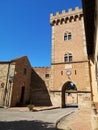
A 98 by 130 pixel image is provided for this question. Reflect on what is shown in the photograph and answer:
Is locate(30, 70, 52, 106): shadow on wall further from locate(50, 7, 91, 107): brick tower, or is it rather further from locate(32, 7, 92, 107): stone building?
locate(50, 7, 91, 107): brick tower

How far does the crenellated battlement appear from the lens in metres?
26.8

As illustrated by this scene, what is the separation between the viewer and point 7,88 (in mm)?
22219

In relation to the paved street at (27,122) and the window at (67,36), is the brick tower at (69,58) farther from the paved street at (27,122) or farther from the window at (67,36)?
the paved street at (27,122)

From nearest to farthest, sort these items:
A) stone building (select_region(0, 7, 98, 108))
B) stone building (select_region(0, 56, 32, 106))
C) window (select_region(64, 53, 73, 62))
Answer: stone building (select_region(0, 56, 32, 106)), stone building (select_region(0, 7, 98, 108)), window (select_region(64, 53, 73, 62))

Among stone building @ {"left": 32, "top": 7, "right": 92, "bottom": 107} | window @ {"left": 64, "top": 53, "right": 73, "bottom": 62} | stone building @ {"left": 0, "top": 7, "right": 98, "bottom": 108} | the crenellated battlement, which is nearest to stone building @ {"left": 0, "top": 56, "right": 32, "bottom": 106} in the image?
stone building @ {"left": 0, "top": 7, "right": 98, "bottom": 108}

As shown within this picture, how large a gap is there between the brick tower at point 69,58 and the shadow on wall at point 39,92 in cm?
308

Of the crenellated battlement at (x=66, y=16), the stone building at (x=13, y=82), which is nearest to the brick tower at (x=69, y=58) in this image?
the crenellated battlement at (x=66, y=16)

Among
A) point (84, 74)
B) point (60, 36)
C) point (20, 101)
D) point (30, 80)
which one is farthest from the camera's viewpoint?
point (30, 80)

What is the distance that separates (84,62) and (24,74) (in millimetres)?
10856

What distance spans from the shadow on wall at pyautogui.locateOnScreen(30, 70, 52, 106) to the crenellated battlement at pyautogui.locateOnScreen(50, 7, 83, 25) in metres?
11.6

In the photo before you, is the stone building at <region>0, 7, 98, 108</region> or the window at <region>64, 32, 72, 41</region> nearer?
the stone building at <region>0, 7, 98, 108</region>

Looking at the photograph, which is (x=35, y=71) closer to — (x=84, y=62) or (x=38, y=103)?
(x=38, y=103)

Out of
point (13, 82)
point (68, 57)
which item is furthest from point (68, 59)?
point (13, 82)

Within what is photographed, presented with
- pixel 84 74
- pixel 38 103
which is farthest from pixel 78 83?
pixel 38 103
